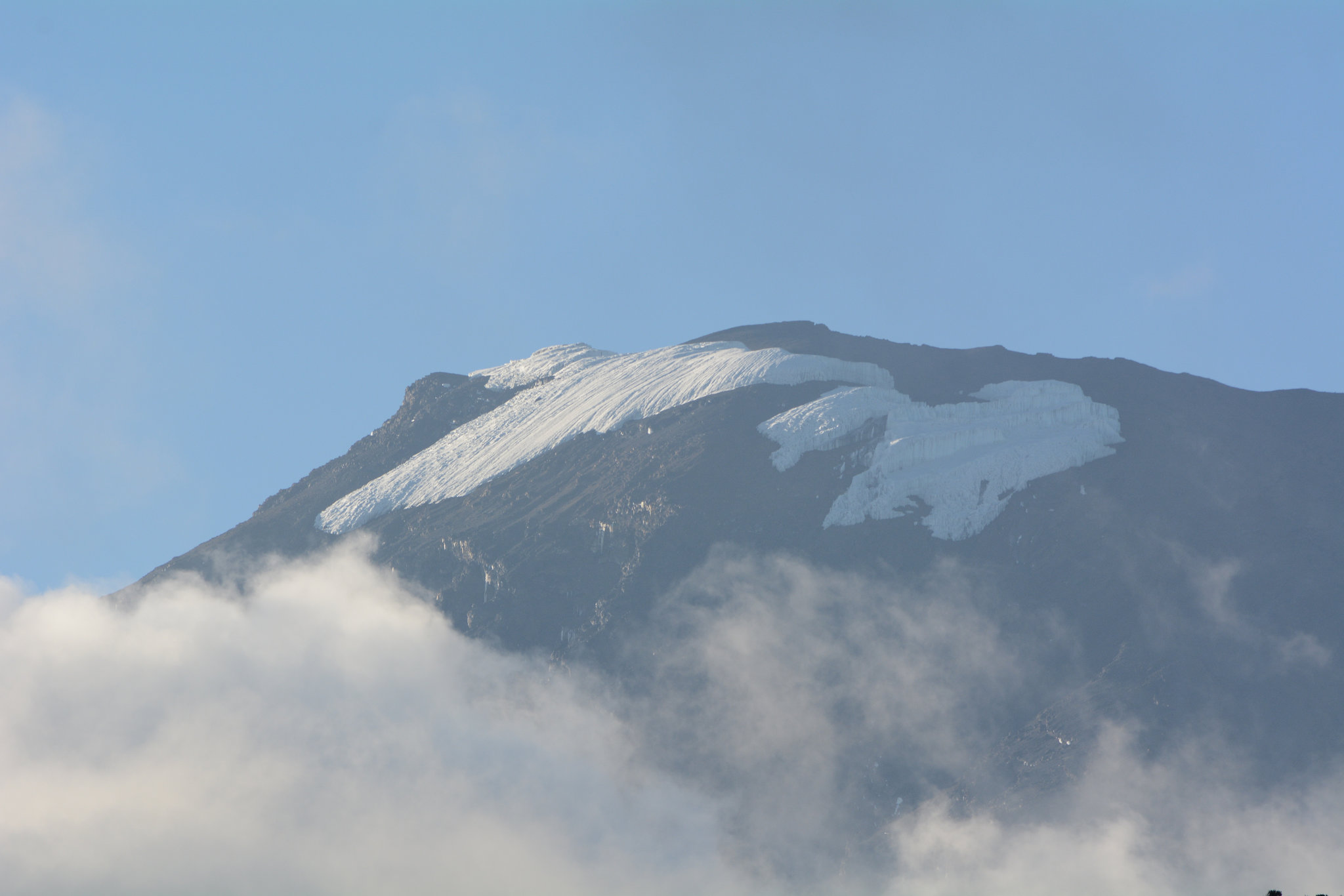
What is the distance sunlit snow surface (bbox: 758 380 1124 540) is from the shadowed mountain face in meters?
1.33

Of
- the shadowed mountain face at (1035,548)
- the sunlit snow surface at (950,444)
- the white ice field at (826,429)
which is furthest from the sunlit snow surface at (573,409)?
the sunlit snow surface at (950,444)

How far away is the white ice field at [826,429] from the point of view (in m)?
133

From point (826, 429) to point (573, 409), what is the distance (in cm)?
3109

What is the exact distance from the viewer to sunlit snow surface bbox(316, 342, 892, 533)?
150 metres

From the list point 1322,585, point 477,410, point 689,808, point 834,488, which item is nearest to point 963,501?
point 834,488

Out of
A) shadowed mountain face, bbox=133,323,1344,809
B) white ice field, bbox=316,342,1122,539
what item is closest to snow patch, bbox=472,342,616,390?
white ice field, bbox=316,342,1122,539

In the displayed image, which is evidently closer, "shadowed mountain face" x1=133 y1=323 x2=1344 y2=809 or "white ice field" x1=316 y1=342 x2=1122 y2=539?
"shadowed mountain face" x1=133 y1=323 x2=1344 y2=809

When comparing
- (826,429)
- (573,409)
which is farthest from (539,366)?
(826,429)

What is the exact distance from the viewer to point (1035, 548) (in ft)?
419

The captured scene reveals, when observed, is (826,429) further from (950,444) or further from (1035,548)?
(1035,548)

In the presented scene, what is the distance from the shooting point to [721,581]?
420 ft

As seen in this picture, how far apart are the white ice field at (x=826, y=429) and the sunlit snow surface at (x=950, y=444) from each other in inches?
5.3

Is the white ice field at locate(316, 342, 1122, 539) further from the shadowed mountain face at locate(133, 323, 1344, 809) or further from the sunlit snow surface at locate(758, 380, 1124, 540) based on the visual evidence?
the shadowed mountain face at locate(133, 323, 1344, 809)

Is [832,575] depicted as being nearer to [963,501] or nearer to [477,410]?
[963,501]
